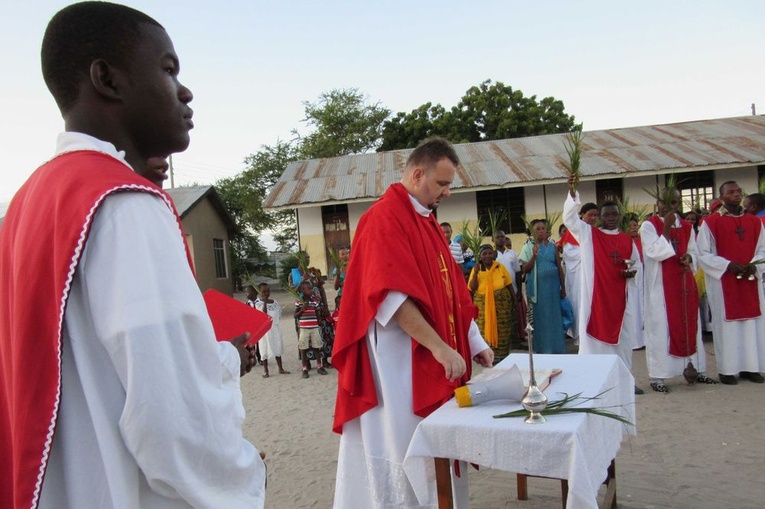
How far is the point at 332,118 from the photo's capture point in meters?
32.6

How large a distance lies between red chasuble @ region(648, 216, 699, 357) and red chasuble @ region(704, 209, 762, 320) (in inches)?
13.4

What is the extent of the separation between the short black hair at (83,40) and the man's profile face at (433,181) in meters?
1.94

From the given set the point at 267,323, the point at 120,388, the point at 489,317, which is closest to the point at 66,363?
the point at 120,388

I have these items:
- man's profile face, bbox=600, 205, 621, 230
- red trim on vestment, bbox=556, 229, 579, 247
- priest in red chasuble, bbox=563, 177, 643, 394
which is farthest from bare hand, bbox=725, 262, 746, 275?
red trim on vestment, bbox=556, 229, 579, 247

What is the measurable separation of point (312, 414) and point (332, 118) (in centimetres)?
2779

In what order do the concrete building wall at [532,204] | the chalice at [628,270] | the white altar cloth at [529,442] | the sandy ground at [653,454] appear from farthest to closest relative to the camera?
the concrete building wall at [532,204] < the chalice at [628,270] < the sandy ground at [653,454] < the white altar cloth at [529,442]

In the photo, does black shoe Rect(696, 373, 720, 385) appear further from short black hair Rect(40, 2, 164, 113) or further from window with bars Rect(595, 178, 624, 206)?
window with bars Rect(595, 178, 624, 206)

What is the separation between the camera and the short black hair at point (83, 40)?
4.08 ft

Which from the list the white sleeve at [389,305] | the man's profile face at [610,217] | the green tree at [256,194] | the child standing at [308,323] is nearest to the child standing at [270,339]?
the child standing at [308,323]

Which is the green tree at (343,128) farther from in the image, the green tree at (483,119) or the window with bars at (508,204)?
the window with bars at (508,204)

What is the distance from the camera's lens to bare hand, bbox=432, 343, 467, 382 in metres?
2.66

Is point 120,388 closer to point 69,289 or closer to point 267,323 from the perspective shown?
point 69,289

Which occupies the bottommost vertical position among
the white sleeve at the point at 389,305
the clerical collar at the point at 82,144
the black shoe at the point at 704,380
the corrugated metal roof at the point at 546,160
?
the black shoe at the point at 704,380

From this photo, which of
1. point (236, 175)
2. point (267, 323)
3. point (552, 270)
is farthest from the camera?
point (236, 175)
